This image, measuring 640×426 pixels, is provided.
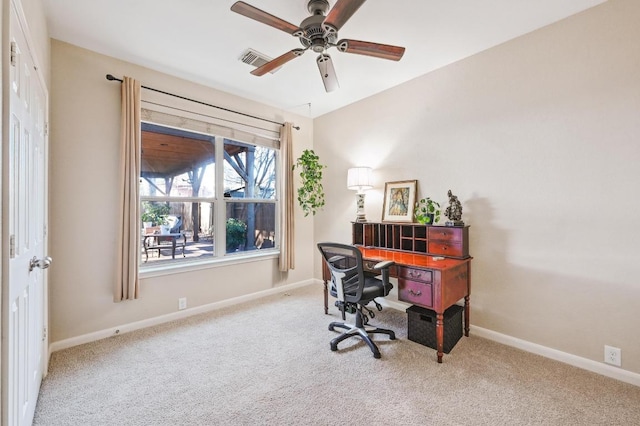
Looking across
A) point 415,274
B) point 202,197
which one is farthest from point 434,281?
point 202,197

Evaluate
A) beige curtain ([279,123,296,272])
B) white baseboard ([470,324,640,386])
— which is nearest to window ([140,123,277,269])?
beige curtain ([279,123,296,272])

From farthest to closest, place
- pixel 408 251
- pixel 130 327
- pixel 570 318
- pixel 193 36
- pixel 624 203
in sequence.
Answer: pixel 408 251 < pixel 130 327 < pixel 193 36 < pixel 570 318 < pixel 624 203

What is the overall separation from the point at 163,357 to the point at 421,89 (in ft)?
11.7

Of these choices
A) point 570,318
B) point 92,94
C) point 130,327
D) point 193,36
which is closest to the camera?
point 570,318

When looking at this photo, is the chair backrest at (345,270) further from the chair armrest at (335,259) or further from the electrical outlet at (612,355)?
the electrical outlet at (612,355)

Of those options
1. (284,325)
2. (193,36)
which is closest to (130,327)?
(284,325)

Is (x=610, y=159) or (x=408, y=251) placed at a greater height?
(x=610, y=159)

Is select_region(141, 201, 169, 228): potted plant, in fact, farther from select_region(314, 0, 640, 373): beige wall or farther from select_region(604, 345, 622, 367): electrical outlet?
select_region(604, 345, 622, 367): electrical outlet

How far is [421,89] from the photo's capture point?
312cm

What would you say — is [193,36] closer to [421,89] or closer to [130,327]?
[421,89]

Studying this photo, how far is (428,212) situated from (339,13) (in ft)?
6.51

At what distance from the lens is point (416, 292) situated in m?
2.37

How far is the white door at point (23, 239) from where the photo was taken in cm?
112

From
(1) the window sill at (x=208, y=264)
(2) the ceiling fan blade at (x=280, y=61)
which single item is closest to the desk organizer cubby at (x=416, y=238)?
(1) the window sill at (x=208, y=264)
